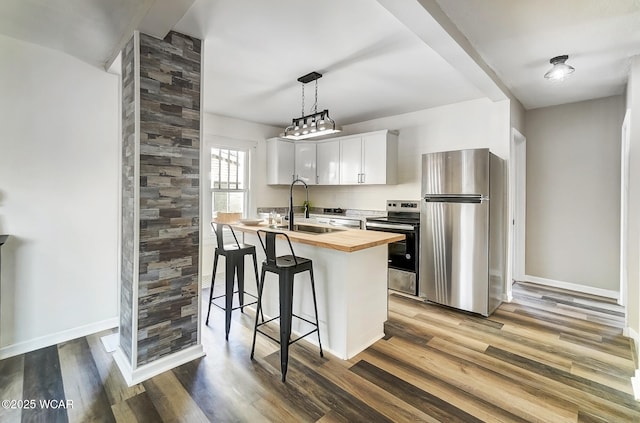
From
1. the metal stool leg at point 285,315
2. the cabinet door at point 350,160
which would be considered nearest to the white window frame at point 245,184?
the cabinet door at point 350,160

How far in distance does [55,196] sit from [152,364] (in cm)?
167

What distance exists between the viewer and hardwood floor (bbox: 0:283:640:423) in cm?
173

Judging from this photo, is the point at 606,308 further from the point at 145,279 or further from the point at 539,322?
the point at 145,279

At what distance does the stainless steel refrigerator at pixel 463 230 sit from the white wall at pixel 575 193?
1139 mm

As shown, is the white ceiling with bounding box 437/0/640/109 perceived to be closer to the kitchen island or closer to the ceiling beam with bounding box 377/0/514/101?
the ceiling beam with bounding box 377/0/514/101

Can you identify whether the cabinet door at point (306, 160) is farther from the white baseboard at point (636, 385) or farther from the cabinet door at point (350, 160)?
the white baseboard at point (636, 385)

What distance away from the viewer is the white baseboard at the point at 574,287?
3.71 m

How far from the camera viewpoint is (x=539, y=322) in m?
3.02

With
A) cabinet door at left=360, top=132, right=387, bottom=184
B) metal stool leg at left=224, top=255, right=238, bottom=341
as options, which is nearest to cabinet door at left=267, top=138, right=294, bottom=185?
cabinet door at left=360, top=132, right=387, bottom=184

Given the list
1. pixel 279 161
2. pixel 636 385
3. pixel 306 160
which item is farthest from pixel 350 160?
pixel 636 385

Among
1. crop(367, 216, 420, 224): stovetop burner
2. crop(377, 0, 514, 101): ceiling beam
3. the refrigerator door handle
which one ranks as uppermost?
crop(377, 0, 514, 101): ceiling beam

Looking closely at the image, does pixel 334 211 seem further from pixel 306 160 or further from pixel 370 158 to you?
pixel 370 158

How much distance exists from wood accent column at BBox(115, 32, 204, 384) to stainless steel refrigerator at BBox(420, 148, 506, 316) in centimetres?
256

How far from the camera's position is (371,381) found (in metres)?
2.03
